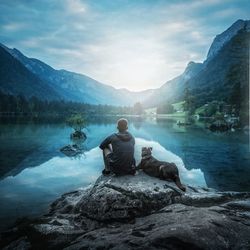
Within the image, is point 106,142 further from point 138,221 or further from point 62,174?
point 62,174

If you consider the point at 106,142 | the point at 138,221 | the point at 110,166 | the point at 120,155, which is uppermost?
the point at 106,142

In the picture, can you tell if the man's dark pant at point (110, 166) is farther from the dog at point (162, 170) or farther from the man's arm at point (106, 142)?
the dog at point (162, 170)

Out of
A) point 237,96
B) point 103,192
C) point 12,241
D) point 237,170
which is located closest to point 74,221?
point 103,192

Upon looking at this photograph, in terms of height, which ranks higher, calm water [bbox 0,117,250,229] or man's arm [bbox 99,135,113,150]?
man's arm [bbox 99,135,113,150]

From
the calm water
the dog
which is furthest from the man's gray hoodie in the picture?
the calm water

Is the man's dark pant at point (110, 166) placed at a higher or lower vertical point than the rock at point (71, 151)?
higher

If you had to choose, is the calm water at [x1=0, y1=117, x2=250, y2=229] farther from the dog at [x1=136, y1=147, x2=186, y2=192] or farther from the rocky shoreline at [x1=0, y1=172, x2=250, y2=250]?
the dog at [x1=136, y1=147, x2=186, y2=192]

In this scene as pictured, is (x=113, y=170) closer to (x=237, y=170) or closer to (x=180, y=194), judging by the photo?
(x=180, y=194)

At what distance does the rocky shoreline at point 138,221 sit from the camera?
7973mm

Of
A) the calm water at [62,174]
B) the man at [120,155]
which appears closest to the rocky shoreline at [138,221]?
the man at [120,155]

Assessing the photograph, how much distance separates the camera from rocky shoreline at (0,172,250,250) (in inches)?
314

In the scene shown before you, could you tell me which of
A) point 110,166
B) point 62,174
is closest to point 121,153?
point 110,166

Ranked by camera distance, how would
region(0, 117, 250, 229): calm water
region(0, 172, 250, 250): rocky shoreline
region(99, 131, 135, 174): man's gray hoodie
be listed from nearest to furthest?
region(0, 172, 250, 250): rocky shoreline
region(99, 131, 135, 174): man's gray hoodie
region(0, 117, 250, 229): calm water

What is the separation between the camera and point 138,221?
10531 millimetres
